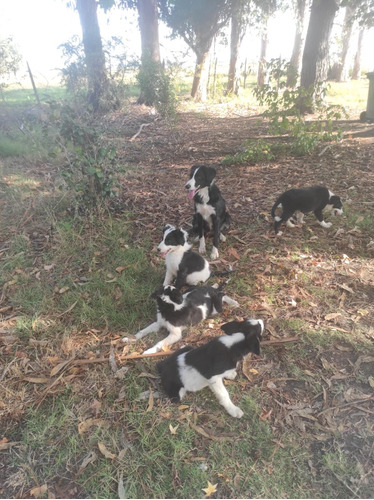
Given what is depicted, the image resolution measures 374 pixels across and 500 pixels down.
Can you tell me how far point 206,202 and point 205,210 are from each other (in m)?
0.13

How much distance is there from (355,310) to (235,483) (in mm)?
2499

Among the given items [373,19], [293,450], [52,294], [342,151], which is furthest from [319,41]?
[293,450]

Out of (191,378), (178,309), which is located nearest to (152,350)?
(178,309)

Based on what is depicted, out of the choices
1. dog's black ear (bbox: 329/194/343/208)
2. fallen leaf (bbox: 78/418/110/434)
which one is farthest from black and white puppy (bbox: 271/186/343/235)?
fallen leaf (bbox: 78/418/110/434)

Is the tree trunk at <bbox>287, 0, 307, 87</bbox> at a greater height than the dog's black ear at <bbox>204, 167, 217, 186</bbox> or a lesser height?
greater

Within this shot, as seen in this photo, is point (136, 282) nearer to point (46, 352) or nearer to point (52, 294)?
point (52, 294)

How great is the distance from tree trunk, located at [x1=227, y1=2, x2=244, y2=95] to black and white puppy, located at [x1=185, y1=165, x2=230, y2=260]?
56.1ft

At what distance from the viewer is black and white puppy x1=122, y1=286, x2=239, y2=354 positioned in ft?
11.9

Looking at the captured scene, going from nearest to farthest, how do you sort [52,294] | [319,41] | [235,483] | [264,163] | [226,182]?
1. [235,483]
2. [52,294]
3. [226,182]
4. [264,163]
5. [319,41]

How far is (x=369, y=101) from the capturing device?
10742 millimetres

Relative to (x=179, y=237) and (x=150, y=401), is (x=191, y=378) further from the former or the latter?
(x=179, y=237)

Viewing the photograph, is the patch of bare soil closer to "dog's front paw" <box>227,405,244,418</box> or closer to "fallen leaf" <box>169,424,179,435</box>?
"dog's front paw" <box>227,405,244,418</box>

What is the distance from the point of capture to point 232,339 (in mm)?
2965

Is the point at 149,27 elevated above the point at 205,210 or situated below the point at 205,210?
above
